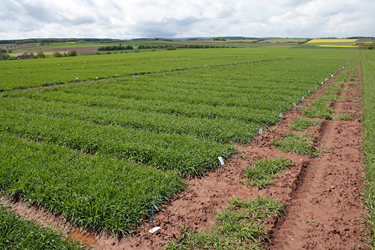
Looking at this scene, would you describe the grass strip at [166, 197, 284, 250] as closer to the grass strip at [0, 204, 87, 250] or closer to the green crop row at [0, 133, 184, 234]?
the green crop row at [0, 133, 184, 234]

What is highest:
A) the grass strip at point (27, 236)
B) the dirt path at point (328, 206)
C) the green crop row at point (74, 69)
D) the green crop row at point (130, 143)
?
the green crop row at point (74, 69)

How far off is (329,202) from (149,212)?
4130 millimetres

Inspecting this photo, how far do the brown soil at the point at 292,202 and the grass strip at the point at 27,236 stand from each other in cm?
34

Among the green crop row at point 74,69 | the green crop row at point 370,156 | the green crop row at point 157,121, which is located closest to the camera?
the green crop row at point 370,156

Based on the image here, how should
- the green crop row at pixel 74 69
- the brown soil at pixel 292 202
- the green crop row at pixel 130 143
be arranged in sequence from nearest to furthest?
the brown soil at pixel 292 202 < the green crop row at pixel 130 143 < the green crop row at pixel 74 69

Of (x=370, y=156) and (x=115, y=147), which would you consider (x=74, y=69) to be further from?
(x=370, y=156)

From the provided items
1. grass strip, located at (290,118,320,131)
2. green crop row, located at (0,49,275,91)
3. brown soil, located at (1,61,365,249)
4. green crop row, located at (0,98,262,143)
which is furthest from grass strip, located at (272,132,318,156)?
green crop row, located at (0,49,275,91)

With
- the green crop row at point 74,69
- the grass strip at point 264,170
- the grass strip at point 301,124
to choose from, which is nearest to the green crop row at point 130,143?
the grass strip at point 264,170

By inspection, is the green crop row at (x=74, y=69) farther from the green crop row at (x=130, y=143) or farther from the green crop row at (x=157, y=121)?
the green crop row at (x=130, y=143)

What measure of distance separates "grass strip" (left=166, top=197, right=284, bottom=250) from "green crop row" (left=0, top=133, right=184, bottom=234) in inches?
43.3

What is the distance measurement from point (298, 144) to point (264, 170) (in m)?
2.53

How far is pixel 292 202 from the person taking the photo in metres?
5.84

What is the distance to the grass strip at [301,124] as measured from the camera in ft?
35.5

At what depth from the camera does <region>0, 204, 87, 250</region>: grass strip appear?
165 inches
